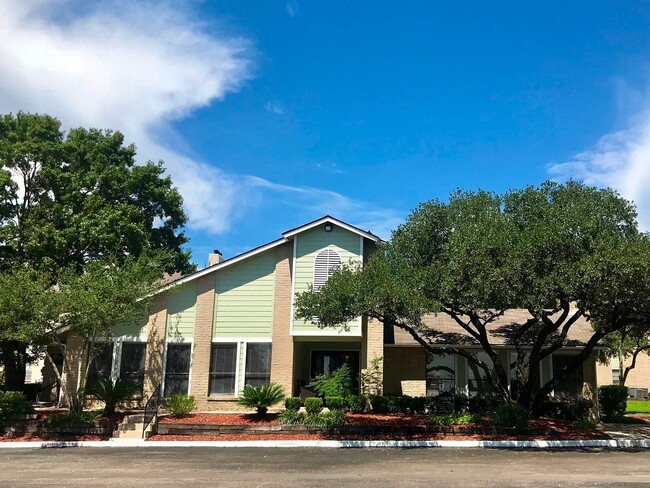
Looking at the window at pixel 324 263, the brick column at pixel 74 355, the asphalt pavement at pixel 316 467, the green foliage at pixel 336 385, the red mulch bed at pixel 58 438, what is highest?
the window at pixel 324 263

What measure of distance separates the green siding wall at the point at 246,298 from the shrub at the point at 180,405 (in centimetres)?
284

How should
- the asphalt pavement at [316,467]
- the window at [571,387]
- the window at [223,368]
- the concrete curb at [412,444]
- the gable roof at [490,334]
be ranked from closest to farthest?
the asphalt pavement at [316,467] → the concrete curb at [412,444] → the gable roof at [490,334] → the window at [223,368] → the window at [571,387]

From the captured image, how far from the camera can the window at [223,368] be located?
2139 cm

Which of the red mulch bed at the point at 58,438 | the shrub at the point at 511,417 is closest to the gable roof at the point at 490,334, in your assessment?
the shrub at the point at 511,417

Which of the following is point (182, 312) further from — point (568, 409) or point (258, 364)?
point (568, 409)

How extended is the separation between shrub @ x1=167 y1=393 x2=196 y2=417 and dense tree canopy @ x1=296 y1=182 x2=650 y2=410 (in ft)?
18.9

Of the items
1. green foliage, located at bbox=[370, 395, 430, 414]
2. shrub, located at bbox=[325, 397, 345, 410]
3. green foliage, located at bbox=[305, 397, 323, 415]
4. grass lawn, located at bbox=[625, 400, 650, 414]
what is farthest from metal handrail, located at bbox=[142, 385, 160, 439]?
grass lawn, located at bbox=[625, 400, 650, 414]

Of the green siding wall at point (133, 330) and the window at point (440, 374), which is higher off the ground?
the green siding wall at point (133, 330)

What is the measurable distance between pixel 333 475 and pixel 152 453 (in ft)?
18.2

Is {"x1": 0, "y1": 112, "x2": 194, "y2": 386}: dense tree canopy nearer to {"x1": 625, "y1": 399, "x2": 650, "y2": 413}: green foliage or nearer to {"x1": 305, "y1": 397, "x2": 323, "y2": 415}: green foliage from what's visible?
{"x1": 305, "y1": 397, "x2": 323, "y2": 415}: green foliage

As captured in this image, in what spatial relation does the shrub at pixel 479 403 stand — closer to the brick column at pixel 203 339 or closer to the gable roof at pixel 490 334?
the gable roof at pixel 490 334

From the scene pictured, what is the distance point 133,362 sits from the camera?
2173 centimetres

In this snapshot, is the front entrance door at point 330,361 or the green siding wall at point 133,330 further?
the front entrance door at point 330,361

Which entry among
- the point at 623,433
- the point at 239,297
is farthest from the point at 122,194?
the point at 623,433
